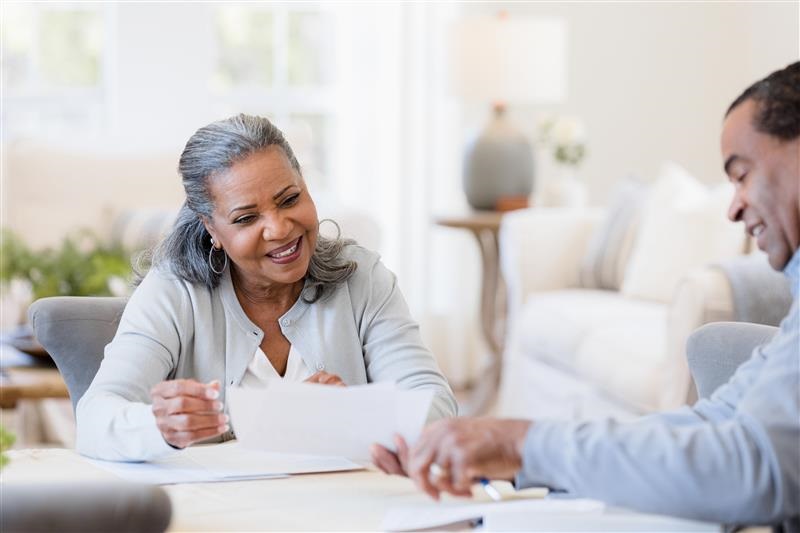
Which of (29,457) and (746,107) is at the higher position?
(746,107)

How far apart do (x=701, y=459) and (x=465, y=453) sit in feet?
0.74

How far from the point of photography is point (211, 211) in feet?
5.76

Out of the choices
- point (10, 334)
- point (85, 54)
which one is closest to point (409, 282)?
point (85, 54)

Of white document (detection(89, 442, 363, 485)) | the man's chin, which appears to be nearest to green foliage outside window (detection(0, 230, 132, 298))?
white document (detection(89, 442, 363, 485))

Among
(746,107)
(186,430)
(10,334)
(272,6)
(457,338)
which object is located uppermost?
(272,6)

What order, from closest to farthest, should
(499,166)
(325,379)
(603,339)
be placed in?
(325,379) → (603,339) → (499,166)

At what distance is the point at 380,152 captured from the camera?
505cm

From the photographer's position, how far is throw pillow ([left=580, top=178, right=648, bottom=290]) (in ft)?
13.0

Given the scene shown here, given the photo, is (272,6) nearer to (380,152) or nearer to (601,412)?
(380,152)

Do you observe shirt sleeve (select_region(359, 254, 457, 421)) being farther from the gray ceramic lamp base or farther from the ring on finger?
the gray ceramic lamp base

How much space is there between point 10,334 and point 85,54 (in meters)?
2.28

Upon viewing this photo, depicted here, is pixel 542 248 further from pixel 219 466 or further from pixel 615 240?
pixel 219 466

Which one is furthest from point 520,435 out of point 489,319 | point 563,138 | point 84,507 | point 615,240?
point 563,138

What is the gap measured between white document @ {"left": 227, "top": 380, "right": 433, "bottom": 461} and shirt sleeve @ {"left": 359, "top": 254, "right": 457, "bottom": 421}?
0.40 metres
